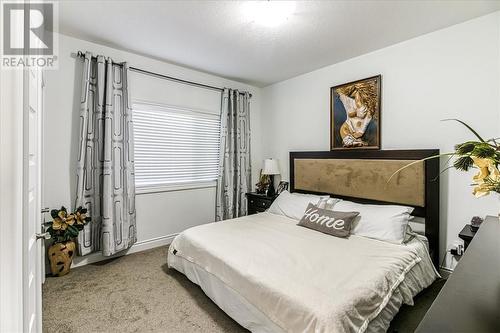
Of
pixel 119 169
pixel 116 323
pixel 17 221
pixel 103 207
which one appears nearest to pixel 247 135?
pixel 119 169

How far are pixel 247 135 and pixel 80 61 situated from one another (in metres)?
2.45

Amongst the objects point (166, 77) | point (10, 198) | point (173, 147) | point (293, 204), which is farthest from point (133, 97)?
point (10, 198)

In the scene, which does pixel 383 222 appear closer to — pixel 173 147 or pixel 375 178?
pixel 375 178

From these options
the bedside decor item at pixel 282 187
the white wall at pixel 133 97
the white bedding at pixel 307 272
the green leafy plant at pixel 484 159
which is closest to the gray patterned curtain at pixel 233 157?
the white wall at pixel 133 97

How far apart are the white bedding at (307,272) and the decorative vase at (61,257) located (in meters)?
1.06

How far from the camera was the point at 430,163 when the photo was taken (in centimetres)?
244

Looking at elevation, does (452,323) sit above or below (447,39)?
below

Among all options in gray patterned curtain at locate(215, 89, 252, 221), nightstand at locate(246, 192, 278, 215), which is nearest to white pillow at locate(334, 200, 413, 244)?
nightstand at locate(246, 192, 278, 215)

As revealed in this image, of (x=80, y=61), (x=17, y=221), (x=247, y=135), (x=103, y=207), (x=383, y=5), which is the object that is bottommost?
(x=103, y=207)

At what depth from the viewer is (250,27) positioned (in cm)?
238

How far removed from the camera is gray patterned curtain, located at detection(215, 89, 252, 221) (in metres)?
3.89

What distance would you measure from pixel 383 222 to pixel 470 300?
66.6 inches

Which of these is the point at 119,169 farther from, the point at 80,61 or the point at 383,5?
the point at 383,5

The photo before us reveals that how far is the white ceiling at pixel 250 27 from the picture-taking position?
208 centimetres
